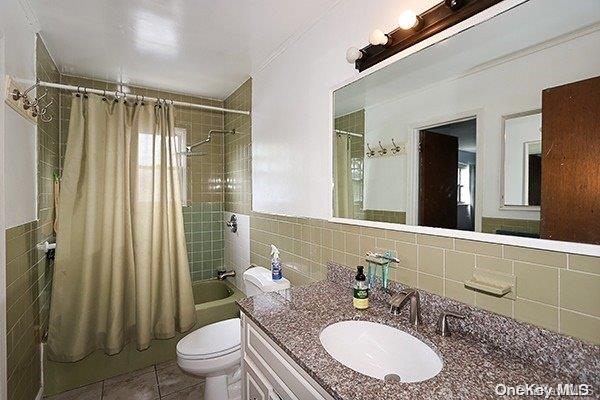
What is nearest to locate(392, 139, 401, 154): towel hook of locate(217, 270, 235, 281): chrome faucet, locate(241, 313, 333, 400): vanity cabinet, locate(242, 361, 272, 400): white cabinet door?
locate(241, 313, 333, 400): vanity cabinet

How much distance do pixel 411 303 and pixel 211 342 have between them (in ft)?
4.13

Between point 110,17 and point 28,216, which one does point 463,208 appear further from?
point 28,216

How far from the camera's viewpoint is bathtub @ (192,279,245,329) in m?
2.35

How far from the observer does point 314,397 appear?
781 millimetres

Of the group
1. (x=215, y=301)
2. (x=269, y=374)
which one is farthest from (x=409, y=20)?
(x=215, y=301)

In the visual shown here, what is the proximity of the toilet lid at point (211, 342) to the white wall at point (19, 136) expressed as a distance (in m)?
1.08

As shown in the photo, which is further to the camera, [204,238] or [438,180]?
[204,238]

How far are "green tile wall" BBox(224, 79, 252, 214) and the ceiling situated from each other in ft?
0.83

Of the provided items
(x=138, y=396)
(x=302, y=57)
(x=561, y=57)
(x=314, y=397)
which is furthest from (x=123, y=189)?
(x=561, y=57)

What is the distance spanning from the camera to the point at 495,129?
36.4 inches

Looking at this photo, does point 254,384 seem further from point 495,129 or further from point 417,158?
point 495,129

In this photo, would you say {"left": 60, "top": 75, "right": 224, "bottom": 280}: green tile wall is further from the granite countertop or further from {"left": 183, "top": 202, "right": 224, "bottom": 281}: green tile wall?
the granite countertop

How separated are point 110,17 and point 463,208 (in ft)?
6.75

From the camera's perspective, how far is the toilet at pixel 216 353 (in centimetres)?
156
